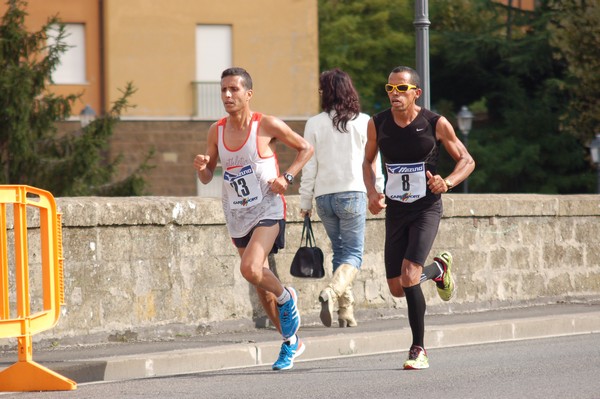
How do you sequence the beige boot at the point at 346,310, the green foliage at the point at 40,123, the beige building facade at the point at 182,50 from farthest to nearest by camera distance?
1. the beige building facade at the point at 182,50
2. the green foliage at the point at 40,123
3. the beige boot at the point at 346,310

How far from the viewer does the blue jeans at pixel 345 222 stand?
34.6ft

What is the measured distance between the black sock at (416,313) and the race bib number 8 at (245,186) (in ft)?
3.62

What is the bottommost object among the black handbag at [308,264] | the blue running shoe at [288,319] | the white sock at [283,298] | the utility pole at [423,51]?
the blue running shoe at [288,319]

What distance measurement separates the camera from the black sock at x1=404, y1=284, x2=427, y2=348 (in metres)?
8.67

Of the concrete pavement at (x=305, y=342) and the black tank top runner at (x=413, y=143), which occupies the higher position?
the black tank top runner at (x=413, y=143)

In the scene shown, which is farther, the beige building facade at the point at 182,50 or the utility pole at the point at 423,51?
the beige building facade at the point at 182,50

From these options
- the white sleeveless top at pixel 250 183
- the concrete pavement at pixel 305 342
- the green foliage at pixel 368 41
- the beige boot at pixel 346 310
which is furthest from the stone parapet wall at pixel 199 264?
the green foliage at pixel 368 41

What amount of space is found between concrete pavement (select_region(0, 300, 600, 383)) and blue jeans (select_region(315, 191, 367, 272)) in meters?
0.57

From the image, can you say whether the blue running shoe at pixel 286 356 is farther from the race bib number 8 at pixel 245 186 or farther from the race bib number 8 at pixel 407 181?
the race bib number 8 at pixel 407 181

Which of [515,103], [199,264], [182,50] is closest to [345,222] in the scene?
[199,264]

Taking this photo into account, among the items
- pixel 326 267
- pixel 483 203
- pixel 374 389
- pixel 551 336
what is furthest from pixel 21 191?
pixel 483 203

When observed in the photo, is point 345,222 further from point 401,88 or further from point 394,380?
point 394,380

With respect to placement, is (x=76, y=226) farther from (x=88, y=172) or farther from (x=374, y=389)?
(x=88, y=172)

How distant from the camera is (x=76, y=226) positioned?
989cm
